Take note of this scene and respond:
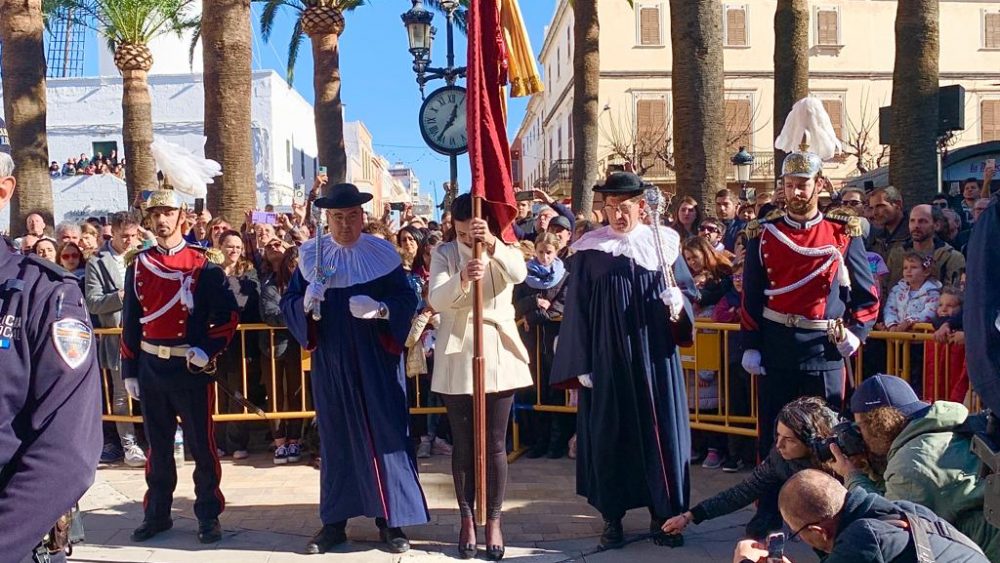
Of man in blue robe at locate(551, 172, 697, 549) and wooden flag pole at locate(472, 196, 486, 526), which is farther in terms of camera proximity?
man in blue robe at locate(551, 172, 697, 549)

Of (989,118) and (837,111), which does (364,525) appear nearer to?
(837,111)

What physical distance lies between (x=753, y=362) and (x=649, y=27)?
3887cm

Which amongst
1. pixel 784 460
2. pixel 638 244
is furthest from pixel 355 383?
pixel 784 460

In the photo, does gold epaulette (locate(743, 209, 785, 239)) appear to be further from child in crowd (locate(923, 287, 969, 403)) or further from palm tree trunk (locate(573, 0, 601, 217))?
palm tree trunk (locate(573, 0, 601, 217))

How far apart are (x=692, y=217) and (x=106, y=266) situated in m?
5.54

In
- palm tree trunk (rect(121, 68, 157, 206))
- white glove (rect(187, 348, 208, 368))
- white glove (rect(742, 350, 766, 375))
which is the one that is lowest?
white glove (rect(742, 350, 766, 375))

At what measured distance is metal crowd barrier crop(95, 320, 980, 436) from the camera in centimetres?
614

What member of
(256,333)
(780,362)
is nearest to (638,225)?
(780,362)

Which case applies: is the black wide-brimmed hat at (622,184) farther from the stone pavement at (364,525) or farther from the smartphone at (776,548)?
the smartphone at (776,548)

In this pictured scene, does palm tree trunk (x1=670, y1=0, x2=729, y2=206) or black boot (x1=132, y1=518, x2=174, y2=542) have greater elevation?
palm tree trunk (x1=670, y1=0, x2=729, y2=206)

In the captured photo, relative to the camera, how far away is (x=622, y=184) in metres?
5.57

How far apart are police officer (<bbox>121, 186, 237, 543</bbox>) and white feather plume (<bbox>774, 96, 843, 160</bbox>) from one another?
4.04 meters

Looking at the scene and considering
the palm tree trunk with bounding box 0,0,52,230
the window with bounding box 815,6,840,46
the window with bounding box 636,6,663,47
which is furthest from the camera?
the window with bounding box 815,6,840,46

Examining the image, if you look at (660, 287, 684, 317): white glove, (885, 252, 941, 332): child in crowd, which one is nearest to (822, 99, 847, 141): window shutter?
(885, 252, 941, 332): child in crowd
